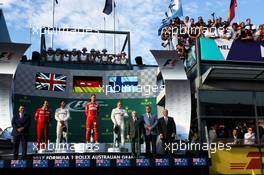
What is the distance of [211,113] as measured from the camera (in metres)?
14.5

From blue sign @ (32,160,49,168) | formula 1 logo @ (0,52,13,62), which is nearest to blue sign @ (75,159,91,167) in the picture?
blue sign @ (32,160,49,168)

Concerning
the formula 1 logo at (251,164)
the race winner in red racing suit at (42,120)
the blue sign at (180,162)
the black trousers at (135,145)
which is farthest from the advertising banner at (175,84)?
the race winner in red racing suit at (42,120)

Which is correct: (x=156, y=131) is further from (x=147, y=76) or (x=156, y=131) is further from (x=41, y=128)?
(x=147, y=76)

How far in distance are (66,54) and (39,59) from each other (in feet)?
4.81

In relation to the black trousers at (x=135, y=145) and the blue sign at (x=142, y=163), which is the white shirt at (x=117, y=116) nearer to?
the black trousers at (x=135, y=145)

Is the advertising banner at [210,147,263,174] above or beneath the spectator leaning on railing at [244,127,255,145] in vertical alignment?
beneath

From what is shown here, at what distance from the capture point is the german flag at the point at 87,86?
737 inches

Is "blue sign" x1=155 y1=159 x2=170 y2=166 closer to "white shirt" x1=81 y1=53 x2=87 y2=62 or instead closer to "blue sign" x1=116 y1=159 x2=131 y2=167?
"blue sign" x1=116 y1=159 x2=131 y2=167

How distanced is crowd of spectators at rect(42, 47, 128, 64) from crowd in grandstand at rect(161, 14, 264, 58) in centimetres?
491

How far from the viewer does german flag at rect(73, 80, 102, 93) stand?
1872 cm

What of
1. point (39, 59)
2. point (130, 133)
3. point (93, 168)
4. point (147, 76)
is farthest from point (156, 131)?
point (39, 59)

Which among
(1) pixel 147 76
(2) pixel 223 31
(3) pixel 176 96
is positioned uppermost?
(2) pixel 223 31

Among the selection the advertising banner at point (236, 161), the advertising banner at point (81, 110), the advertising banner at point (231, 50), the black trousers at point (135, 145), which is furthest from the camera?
the advertising banner at point (81, 110)

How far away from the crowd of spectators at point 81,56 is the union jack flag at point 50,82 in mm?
2217
